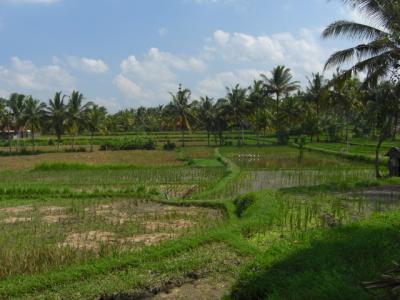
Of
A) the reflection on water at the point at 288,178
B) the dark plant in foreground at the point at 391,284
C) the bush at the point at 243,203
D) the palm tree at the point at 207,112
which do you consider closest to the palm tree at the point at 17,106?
the palm tree at the point at 207,112

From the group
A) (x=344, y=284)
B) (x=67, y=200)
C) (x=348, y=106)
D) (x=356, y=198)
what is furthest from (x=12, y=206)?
(x=348, y=106)

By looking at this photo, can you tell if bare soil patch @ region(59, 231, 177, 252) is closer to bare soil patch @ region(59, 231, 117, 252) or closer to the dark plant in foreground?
bare soil patch @ region(59, 231, 117, 252)

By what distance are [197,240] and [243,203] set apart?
14.0 ft

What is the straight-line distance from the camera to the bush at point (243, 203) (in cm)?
1089

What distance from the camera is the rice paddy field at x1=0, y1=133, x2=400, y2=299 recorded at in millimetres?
5168

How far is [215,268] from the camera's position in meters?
6.31

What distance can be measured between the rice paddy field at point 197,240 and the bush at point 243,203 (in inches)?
2.1

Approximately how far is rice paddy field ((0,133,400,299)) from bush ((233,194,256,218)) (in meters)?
0.05

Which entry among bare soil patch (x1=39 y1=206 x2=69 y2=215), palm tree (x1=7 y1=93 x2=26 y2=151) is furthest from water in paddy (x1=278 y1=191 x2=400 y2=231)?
palm tree (x1=7 y1=93 x2=26 y2=151)

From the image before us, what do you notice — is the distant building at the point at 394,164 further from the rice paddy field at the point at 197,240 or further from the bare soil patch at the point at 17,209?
the bare soil patch at the point at 17,209

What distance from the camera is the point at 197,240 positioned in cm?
735

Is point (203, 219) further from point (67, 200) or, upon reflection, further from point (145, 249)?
point (67, 200)

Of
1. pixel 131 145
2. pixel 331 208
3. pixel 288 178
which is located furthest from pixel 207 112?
pixel 331 208

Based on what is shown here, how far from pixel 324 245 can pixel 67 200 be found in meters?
9.48
